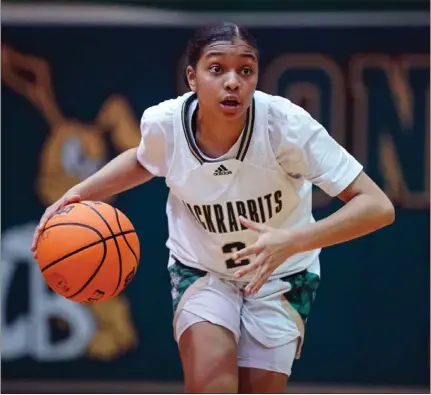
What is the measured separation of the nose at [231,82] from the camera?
359 cm

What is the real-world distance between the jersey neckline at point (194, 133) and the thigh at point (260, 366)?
0.72 metres

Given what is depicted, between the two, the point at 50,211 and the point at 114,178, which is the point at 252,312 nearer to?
the point at 114,178

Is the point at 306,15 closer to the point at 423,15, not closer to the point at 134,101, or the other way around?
the point at 423,15

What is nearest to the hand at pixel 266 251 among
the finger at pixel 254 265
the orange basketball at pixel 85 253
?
the finger at pixel 254 265

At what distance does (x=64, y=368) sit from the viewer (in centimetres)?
650

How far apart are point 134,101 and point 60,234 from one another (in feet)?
9.08

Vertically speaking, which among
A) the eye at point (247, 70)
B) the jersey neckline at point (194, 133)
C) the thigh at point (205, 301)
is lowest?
the thigh at point (205, 301)

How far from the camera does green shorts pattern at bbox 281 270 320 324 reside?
4023 mm

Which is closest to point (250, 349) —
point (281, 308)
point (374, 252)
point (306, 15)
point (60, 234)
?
point (281, 308)

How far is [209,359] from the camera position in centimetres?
373

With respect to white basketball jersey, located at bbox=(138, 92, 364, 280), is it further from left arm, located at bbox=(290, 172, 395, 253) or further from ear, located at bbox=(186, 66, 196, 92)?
left arm, located at bbox=(290, 172, 395, 253)

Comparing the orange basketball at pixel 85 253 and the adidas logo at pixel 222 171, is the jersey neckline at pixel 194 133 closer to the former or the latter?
the adidas logo at pixel 222 171

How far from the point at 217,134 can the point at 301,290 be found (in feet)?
2.48

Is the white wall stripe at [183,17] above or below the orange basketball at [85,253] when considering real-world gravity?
above
